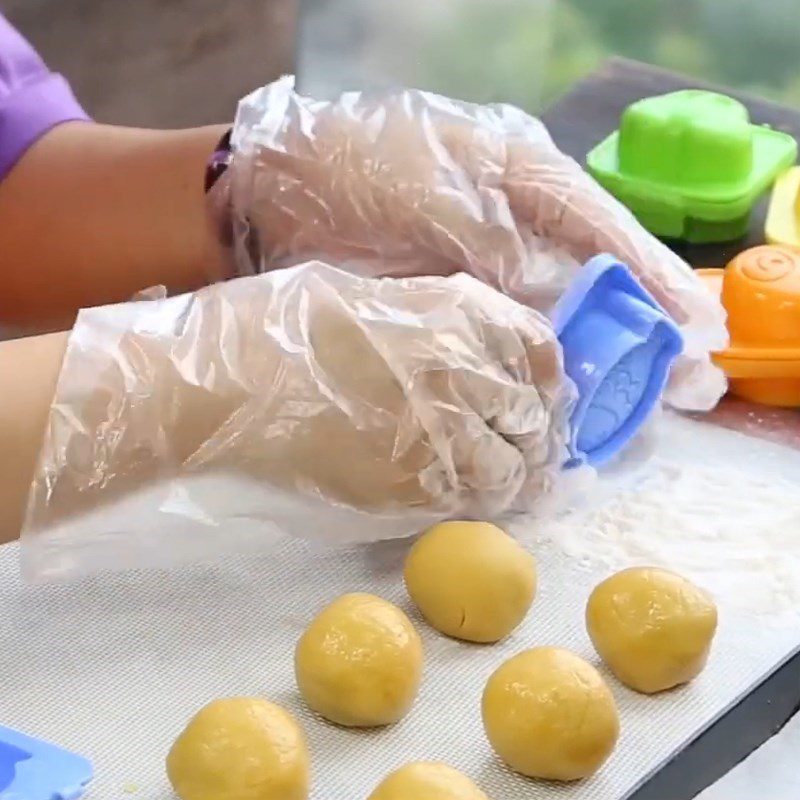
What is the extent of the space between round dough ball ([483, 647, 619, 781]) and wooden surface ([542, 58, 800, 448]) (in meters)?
0.49

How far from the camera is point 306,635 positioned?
65cm

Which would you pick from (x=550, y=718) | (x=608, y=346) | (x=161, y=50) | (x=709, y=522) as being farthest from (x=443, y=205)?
(x=161, y=50)

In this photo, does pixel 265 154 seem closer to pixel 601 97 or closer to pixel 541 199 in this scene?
pixel 541 199

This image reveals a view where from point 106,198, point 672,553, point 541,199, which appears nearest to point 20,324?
point 106,198

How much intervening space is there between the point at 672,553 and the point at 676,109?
45cm

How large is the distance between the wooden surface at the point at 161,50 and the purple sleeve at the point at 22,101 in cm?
125

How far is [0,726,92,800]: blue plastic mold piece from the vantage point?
0.57 metres

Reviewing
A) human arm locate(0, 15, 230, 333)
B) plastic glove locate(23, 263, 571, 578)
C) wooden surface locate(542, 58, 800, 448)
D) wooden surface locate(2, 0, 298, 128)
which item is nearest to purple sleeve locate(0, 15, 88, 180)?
human arm locate(0, 15, 230, 333)

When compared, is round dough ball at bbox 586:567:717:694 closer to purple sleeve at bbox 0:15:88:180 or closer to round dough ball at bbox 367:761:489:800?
round dough ball at bbox 367:761:489:800

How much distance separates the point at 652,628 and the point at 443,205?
13.2 inches

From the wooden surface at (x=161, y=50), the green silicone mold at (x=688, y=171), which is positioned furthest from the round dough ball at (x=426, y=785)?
the wooden surface at (x=161, y=50)

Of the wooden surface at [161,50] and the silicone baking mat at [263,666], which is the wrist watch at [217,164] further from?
the wooden surface at [161,50]

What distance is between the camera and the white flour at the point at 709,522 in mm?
743

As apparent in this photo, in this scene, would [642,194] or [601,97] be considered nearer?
[642,194]
